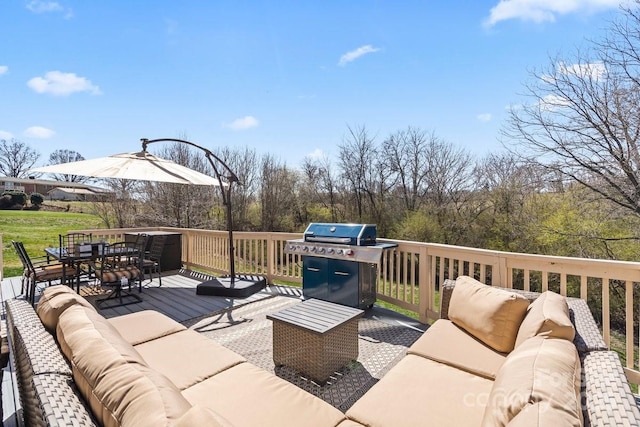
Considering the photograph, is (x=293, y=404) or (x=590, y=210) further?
(x=590, y=210)

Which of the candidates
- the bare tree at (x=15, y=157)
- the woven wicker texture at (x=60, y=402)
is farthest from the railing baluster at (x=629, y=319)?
the bare tree at (x=15, y=157)

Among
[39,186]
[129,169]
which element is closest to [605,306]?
[129,169]

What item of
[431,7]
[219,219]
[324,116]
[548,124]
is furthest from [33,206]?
[548,124]

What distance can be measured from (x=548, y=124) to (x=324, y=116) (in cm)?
623

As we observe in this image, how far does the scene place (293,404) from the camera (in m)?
1.56

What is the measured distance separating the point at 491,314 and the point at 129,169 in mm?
4548

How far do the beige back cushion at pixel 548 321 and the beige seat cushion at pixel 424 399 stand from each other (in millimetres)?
385

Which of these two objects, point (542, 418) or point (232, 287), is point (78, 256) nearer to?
point (232, 287)

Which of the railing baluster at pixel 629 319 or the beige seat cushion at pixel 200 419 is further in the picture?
the railing baluster at pixel 629 319

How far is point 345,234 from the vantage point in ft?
13.9

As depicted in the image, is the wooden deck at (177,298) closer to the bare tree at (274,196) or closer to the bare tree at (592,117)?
the bare tree at (592,117)

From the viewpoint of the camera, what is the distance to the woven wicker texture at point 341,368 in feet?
8.37

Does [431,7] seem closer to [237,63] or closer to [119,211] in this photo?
[237,63]

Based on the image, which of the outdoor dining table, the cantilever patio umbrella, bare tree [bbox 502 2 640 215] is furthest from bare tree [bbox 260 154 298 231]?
the outdoor dining table
